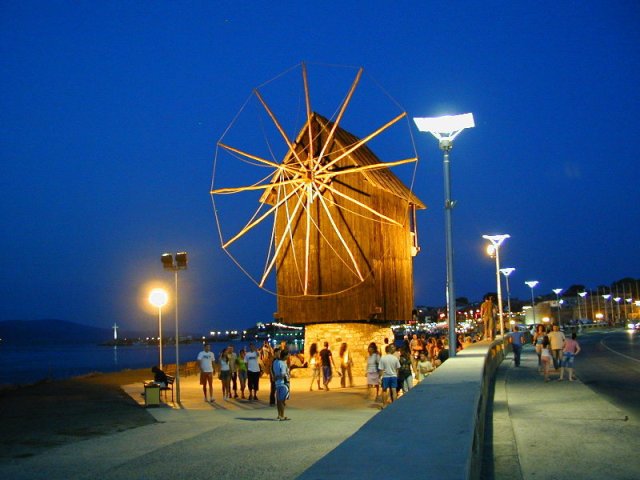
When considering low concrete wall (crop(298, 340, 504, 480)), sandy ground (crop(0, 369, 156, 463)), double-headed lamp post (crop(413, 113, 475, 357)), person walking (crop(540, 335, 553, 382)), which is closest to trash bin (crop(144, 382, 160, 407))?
sandy ground (crop(0, 369, 156, 463))

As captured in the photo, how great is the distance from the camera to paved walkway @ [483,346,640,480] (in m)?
9.99

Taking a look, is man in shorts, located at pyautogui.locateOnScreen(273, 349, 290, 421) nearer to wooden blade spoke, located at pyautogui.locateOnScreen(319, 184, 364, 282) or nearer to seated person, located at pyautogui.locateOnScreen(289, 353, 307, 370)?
wooden blade spoke, located at pyautogui.locateOnScreen(319, 184, 364, 282)

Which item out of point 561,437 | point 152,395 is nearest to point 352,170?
point 152,395

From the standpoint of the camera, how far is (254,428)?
1480 centimetres

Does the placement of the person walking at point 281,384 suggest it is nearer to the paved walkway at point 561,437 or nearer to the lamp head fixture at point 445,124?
→ the paved walkway at point 561,437

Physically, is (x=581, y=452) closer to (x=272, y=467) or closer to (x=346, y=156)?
(x=272, y=467)

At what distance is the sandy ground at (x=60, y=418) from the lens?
45.3 ft

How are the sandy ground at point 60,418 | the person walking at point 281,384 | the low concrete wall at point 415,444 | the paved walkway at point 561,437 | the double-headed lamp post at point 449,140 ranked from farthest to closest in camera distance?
the double-headed lamp post at point 449,140
the person walking at point 281,384
the sandy ground at point 60,418
the paved walkway at point 561,437
the low concrete wall at point 415,444

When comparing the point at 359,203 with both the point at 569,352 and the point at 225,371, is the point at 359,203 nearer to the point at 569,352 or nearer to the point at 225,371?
the point at 225,371

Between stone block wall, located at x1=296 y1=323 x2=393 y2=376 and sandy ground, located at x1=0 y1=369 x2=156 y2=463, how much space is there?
1096 cm

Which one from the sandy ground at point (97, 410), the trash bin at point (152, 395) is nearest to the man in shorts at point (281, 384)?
the sandy ground at point (97, 410)

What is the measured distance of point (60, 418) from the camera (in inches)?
686

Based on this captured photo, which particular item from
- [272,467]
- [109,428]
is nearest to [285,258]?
[109,428]

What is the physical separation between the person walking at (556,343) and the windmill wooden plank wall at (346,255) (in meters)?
9.78
